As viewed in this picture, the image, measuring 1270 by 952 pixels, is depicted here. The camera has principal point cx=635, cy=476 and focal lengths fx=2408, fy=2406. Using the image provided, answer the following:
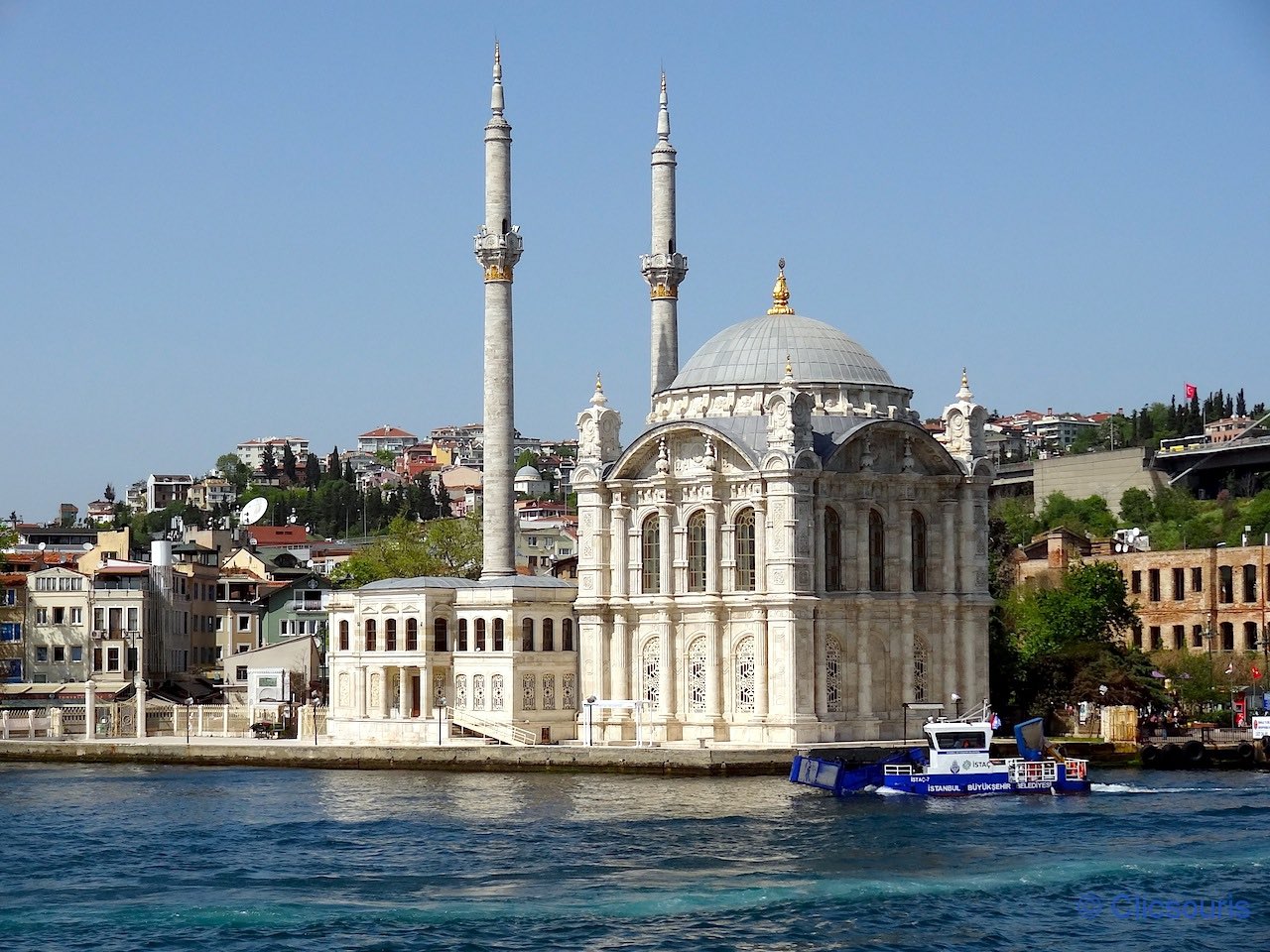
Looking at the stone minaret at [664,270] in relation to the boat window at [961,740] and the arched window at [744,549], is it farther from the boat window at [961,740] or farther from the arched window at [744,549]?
the boat window at [961,740]

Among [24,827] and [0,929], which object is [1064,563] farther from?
[0,929]

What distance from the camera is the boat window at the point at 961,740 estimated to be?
191 ft

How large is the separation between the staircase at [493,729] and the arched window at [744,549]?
7.84 metres

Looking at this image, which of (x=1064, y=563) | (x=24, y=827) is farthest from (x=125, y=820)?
(x=1064, y=563)

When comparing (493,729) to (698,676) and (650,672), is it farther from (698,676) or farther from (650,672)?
(698,676)

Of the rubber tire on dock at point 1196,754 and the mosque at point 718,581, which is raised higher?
the mosque at point 718,581

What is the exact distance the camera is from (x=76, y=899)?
1646 inches

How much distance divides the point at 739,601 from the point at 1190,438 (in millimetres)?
80076

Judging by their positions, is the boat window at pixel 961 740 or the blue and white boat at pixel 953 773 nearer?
the blue and white boat at pixel 953 773

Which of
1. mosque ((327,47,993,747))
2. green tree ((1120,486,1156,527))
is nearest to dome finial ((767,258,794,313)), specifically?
mosque ((327,47,993,747))

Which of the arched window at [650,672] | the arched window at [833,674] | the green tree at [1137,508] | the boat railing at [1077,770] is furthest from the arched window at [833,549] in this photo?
the green tree at [1137,508]

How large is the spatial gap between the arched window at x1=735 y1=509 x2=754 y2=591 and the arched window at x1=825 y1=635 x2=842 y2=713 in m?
2.73

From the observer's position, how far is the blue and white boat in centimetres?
5725

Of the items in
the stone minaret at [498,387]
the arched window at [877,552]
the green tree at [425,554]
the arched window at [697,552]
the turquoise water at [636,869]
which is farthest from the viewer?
the green tree at [425,554]
